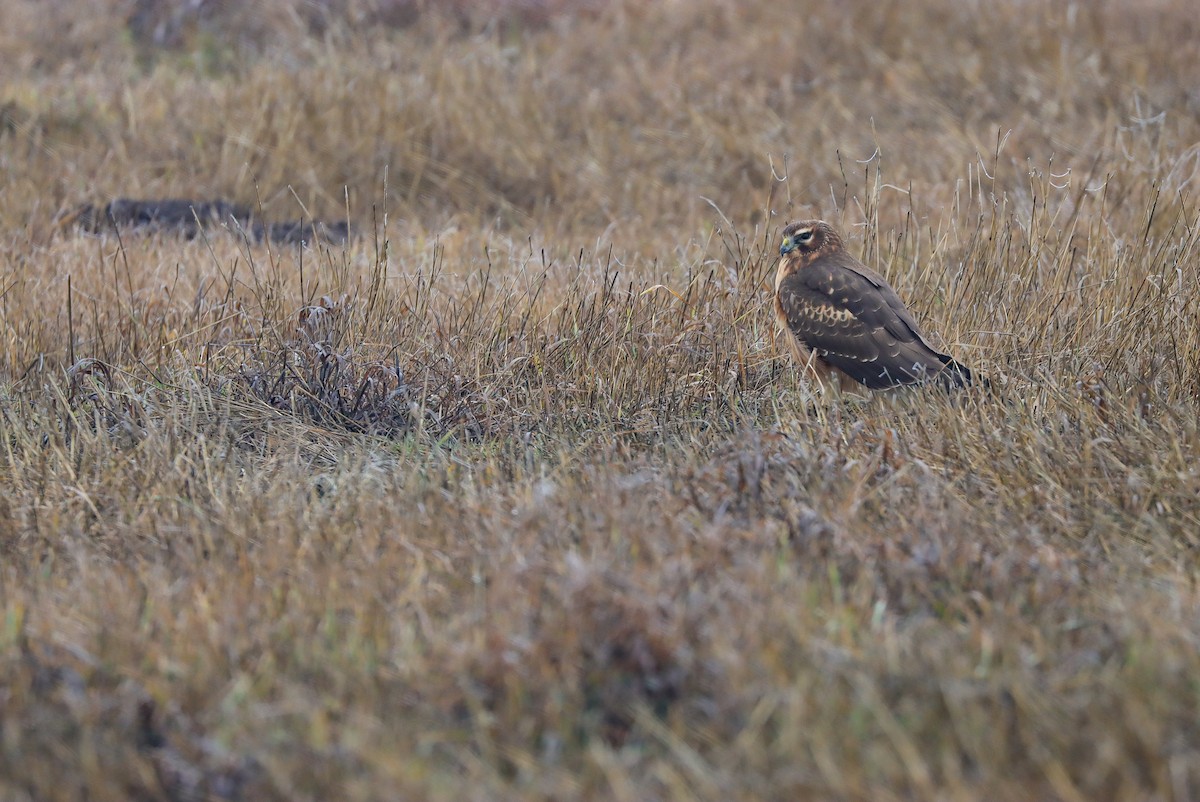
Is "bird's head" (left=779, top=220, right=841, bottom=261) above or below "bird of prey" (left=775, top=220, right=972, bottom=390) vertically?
above

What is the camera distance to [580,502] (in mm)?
3439

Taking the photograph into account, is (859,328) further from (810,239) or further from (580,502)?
(580,502)

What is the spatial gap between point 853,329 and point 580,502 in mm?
1755

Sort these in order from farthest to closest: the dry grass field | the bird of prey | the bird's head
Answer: the bird's head, the bird of prey, the dry grass field

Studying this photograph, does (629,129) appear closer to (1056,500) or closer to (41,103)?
(41,103)

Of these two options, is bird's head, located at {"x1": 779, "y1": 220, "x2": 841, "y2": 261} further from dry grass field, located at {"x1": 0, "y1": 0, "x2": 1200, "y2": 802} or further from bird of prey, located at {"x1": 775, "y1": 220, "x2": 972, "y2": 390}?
dry grass field, located at {"x1": 0, "y1": 0, "x2": 1200, "y2": 802}

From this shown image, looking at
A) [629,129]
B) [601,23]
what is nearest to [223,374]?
[629,129]

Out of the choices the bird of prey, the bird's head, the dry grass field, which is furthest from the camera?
the bird's head

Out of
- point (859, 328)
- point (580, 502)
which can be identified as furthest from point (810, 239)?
point (580, 502)

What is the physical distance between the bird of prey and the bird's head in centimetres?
7

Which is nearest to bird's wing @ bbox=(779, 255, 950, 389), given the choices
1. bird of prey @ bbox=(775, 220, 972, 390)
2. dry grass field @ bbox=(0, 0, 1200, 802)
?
bird of prey @ bbox=(775, 220, 972, 390)

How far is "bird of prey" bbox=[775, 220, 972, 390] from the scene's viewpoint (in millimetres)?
4605

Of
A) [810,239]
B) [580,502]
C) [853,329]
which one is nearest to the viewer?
[580,502]

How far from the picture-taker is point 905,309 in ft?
16.1
